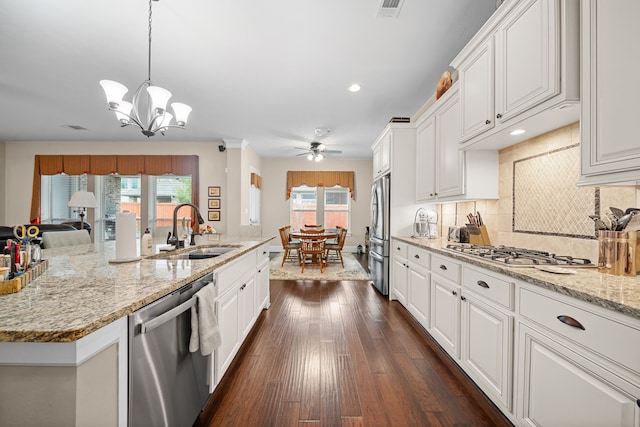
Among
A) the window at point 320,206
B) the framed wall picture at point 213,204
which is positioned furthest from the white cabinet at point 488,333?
the window at point 320,206

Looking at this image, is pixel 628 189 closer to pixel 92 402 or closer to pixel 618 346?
pixel 618 346

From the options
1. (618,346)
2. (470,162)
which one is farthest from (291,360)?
(470,162)

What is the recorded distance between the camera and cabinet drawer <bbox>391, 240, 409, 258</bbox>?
3057 mm

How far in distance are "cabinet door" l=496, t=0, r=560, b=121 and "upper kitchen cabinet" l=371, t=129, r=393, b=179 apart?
1.86 meters

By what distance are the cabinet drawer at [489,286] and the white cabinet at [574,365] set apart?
0.27 ft

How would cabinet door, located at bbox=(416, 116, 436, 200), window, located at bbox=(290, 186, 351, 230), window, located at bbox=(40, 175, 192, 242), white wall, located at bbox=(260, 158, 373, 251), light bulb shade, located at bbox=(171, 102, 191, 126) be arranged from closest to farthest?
light bulb shade, located at bbox=(171, 102, 191, 126) → cabinet door, located at bbox=(416, 116, 436, 200) → window, located at bbox=(40, 175, 192, 242) → white wall, located at bbox=(260, 158, 373, 251) → window, located at bbox=(290, 186, 351, 230)

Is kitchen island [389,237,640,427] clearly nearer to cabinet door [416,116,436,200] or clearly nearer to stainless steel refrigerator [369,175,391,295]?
cabinet door [416,116,436,200]

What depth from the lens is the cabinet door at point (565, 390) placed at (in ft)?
2.87

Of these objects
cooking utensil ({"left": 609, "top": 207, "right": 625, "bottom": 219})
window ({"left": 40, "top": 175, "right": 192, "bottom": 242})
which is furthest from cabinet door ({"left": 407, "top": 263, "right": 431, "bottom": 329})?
window ({"left": 40, "top": 175, "right": 192, "bottom": 242})

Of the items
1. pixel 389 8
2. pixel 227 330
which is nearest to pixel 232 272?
pixel 227 330

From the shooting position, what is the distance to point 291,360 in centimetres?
206

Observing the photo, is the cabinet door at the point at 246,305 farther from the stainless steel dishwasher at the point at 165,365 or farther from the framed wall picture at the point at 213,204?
the framed wall picture at the point at 213,204

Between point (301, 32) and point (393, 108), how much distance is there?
6.93 feet

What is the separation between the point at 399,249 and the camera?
10.6 ft
